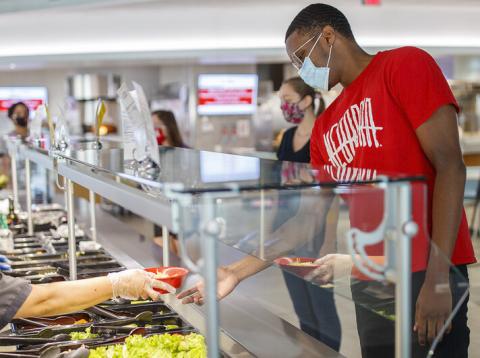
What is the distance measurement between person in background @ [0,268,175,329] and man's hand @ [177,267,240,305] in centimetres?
8

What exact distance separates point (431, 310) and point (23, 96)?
46.2 feet

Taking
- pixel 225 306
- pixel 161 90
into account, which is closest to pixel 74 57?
pixel 161 90

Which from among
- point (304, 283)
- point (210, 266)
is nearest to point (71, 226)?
point (304, 283)

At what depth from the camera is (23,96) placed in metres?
14.7

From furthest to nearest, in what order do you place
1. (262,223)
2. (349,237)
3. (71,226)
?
(71,226) < (262,223) < (349,237)

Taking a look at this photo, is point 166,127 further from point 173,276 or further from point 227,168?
point 227,168

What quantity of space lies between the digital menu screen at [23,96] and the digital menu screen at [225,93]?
5085 millimetres

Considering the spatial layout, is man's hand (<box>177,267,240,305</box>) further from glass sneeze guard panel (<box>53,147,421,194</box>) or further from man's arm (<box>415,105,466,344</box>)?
man's arm (<box>415,105,466,344</box>)

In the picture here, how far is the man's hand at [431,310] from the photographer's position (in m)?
1.63

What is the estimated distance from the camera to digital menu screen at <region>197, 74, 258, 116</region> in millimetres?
10938

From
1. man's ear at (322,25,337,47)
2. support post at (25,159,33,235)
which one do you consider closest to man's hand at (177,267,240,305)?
man's ear at (322,25,337,47)

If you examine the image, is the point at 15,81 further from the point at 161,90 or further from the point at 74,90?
the point at 161,90

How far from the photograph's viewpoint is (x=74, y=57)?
793 centimetres

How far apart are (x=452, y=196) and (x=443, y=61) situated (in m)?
9.97
